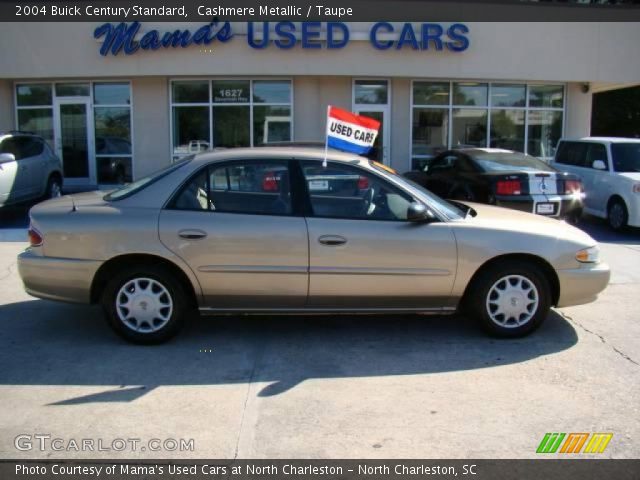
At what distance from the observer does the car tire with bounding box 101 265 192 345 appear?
4953 millimetres

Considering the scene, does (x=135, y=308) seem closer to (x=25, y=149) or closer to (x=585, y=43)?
(x=25, y=149)

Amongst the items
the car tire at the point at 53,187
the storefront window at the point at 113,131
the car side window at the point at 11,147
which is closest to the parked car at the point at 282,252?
the car side window at the point at 11,147

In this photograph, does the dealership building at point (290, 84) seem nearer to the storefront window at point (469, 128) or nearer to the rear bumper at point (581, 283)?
the storefront window at point (469, 128)

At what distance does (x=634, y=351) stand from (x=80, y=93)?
47.7 feet

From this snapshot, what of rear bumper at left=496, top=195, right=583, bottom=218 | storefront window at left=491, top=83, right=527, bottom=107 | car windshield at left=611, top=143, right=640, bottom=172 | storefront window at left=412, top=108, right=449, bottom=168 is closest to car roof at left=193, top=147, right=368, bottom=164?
rear bumper at left=496, top=195, right=583, bottom=218

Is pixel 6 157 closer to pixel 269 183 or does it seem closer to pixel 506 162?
pixel 269 183

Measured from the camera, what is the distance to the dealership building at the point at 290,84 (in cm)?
1453

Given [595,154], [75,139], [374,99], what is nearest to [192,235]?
[595,154]

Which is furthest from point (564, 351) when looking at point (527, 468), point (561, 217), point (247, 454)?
point (561, 217)

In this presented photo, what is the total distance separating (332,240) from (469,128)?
12.2m

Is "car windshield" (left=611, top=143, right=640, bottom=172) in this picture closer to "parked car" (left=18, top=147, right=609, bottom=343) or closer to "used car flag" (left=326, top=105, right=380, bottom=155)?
"parked car" (left=18, top=147, right=609, bottom=343)

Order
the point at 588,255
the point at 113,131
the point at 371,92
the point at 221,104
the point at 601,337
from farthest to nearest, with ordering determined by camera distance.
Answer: the point at 113,131, the point at 371,92, the point at 221,104, the point at 601,337, the point at 588,255

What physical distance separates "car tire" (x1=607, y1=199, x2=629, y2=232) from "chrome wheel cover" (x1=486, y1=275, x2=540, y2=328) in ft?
21.5

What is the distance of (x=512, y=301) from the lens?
16.8 feet
